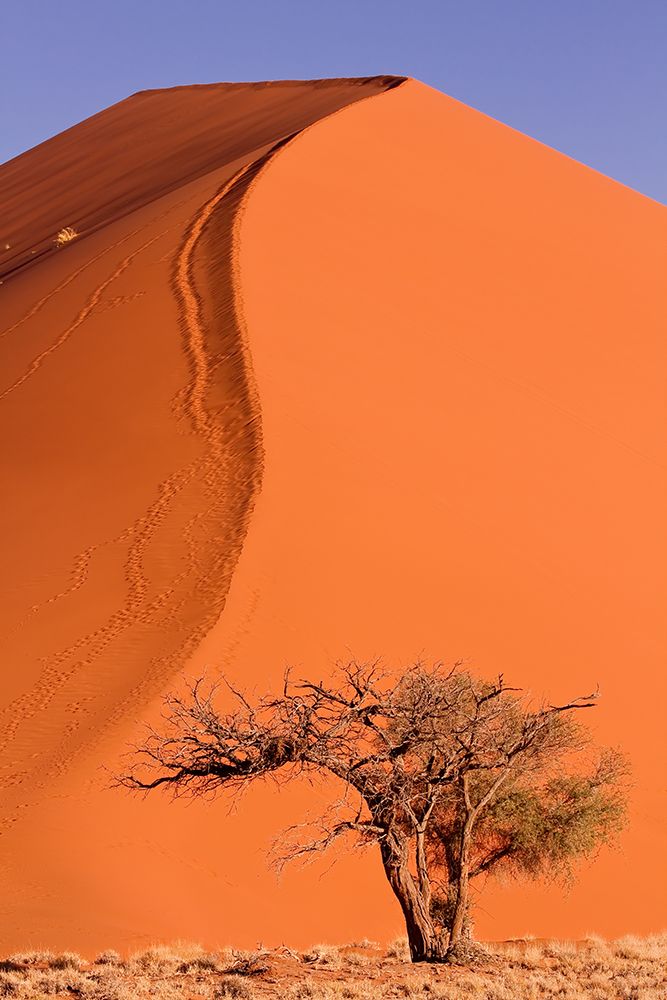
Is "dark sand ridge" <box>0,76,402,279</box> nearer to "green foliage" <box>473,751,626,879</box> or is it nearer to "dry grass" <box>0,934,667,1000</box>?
"green foliage" <box>473,751,626,879</box>

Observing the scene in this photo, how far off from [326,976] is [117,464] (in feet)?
32.5

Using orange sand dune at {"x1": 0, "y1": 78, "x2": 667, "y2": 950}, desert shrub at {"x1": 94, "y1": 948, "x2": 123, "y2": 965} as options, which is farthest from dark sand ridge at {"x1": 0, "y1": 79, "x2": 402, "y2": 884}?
desert shrub at {"x1": 94, "y1": 948, "x2": 123, "y2": 965}

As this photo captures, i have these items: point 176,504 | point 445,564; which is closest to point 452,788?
point 445,564

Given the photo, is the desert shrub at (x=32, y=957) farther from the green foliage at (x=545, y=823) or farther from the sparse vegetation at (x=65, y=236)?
the sparse vegetation at (x=65, y=236)

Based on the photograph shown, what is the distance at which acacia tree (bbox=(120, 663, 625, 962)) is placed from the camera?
346 inches

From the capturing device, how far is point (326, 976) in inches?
361

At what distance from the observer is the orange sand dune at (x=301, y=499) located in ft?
38.9

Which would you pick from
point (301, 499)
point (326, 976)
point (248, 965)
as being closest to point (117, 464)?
point (301, 499)

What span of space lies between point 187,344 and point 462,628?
8.00 metres

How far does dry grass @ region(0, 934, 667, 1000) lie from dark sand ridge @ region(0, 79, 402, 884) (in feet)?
8.79

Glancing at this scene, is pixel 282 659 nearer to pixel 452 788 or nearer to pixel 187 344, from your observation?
pixel 452 788

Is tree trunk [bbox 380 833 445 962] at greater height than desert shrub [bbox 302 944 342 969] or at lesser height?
greater

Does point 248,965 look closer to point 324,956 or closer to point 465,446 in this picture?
point 324,956

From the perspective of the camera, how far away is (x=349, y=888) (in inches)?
469
